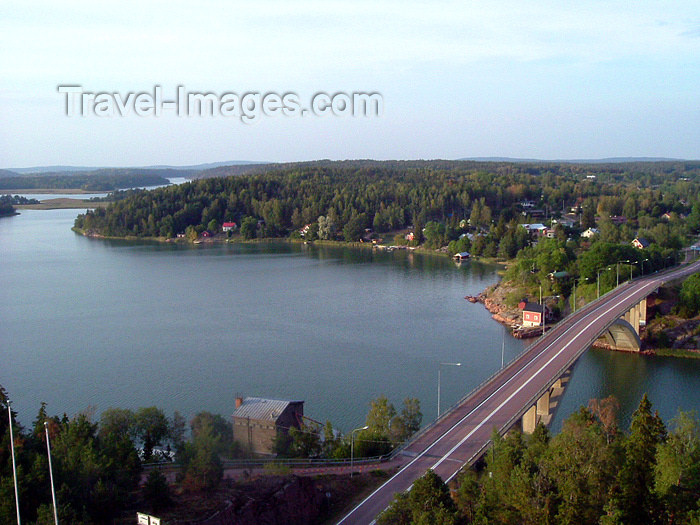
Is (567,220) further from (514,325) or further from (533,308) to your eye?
(514,325)

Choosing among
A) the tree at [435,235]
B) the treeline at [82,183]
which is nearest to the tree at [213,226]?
the tree at [435,235]

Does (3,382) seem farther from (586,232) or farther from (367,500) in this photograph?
(586,232)

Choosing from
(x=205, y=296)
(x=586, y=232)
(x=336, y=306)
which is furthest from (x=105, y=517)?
(x=586, y=232)

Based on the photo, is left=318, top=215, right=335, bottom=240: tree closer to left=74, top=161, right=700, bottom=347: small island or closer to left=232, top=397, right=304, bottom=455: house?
left=74, top=161, right=700, bottom=347: small island

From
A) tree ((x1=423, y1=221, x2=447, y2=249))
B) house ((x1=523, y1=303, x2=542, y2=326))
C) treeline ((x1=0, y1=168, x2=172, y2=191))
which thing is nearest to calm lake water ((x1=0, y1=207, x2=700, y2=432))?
house ((x1=523, y1=303, x2=542, y2=326))

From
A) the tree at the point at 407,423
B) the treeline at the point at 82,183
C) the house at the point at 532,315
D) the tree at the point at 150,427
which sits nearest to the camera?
the tree at the point at 150,427

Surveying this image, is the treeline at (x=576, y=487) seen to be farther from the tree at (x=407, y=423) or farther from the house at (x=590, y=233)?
the house at (x=590, y=233)

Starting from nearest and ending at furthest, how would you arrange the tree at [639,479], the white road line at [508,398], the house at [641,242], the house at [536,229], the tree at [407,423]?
the tree at [639,479] → the white road line at [508,398] → the tree at [407,423] → the house at [641,242] → the house at [536,229]
